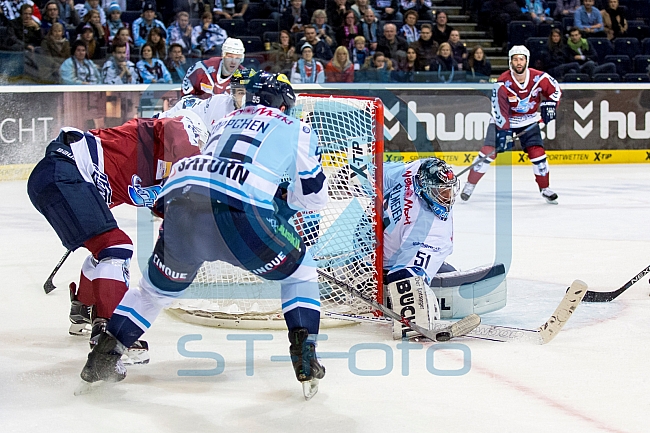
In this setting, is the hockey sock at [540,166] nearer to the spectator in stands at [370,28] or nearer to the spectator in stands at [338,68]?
the spectator in stands at [338,68]

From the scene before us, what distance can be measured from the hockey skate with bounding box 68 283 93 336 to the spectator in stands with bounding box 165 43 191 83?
5.58 m

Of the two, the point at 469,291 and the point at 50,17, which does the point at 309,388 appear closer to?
the point at 469,291

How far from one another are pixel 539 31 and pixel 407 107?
2.46 metres

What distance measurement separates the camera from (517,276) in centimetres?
458

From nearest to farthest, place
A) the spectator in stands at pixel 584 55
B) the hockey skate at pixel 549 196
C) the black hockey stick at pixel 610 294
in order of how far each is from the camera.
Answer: the black hockey stick at pixel 610 294 < the hockey skate at pixel 549 196 < the spectator in stands at pixel 584 55

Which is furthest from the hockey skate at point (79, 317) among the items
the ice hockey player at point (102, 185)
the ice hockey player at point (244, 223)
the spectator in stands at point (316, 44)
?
the spectator in stands at point (316, 44)

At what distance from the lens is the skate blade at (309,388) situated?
267 cm

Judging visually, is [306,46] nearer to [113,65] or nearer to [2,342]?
[113,65]

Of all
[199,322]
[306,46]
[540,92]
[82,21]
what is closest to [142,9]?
[82,21]

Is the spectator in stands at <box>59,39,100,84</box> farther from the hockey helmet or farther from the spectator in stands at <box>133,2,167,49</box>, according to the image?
the hockey helmet

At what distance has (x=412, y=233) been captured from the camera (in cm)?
352

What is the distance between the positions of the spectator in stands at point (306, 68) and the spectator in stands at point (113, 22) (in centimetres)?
176

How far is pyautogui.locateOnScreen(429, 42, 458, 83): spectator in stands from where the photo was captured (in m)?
9.55

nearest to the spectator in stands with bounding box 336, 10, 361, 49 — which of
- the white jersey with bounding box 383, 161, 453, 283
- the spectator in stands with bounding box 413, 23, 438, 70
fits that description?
the spectator in stands with bounding box 413, 23, 438, 70
